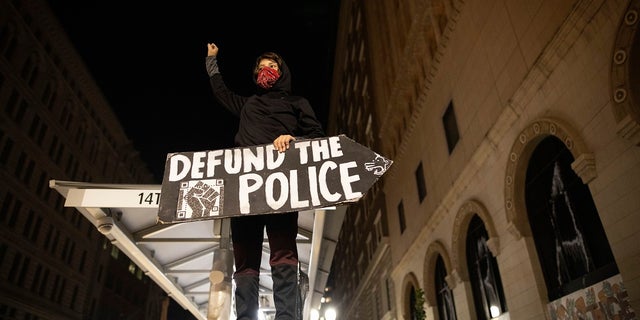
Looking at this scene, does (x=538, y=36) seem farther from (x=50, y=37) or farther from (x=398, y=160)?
(x=50, y=37)

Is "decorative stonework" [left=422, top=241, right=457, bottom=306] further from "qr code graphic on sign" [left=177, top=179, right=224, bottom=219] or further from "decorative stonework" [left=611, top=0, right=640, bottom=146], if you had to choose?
"qr code graphic on sign" [left=177, top=179, right=224, bottom=219]

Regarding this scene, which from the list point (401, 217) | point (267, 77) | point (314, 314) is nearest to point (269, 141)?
point (267, 77)

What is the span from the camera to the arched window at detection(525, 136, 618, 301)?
29.3 ft

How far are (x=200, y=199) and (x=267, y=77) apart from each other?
123 centimetres

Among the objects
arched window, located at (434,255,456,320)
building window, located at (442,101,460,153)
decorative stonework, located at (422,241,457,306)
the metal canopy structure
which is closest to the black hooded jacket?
the metal canopy structure

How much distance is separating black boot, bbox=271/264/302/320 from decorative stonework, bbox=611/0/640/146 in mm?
7188

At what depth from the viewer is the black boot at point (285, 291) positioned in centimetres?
268

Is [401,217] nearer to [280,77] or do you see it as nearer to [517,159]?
[517,159]

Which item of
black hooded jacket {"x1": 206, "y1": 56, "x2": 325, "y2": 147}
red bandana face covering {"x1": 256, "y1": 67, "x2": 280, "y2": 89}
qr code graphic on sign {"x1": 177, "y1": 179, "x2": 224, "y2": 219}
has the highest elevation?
red bandana face covering {"x1": 256, "y1": 67, "x2": 280, "y2": 89}

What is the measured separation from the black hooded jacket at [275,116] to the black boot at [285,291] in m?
0.93

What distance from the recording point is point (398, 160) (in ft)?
78.0

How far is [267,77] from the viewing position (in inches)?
138

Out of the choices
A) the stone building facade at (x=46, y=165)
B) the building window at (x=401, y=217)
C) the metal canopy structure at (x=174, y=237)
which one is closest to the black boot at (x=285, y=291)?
the metal canopy structure at (x=174, y=237)

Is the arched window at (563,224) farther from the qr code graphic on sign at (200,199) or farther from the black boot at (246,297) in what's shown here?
the qr code graphic on sign at (200,199)
